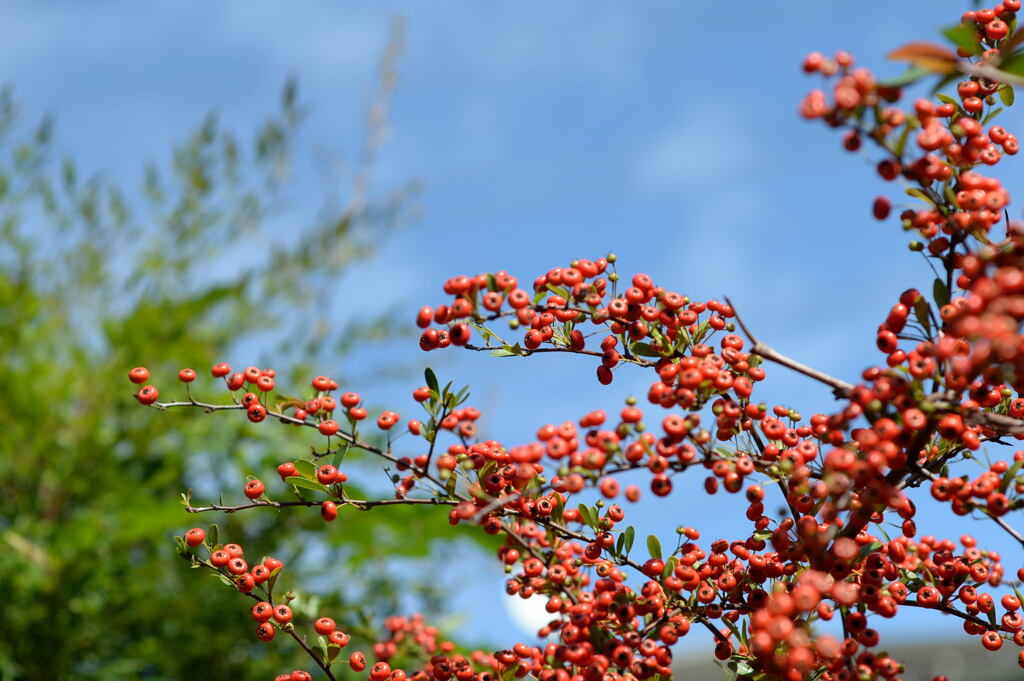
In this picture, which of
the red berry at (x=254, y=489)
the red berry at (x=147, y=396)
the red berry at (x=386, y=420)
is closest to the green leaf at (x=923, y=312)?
→ the red berry at (x=386, y=420)

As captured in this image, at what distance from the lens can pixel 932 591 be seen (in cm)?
230

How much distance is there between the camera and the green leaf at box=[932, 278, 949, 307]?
6.73 feet

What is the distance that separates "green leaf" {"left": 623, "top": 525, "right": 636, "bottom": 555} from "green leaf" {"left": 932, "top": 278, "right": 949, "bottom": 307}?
901mm

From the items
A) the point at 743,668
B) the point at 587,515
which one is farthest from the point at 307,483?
the point at 743,668

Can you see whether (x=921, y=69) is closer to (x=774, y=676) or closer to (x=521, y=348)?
(x=521, y=348)

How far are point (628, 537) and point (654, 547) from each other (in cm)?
11

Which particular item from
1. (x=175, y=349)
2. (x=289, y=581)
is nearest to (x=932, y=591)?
(x=289, y=581)

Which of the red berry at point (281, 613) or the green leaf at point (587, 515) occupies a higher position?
the green leaf at point (587, 515)

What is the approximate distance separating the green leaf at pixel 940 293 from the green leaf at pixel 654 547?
0.84 metres

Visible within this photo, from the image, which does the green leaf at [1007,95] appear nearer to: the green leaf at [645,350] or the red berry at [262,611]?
the green leaf at [645,350]

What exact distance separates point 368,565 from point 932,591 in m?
4.97

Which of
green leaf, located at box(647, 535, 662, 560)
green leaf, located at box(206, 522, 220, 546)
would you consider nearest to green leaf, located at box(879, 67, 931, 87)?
green leaf, located at box(647, 535, 662, 560)

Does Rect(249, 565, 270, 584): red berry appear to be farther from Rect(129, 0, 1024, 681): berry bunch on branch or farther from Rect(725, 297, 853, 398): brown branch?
Rect(725, 297, 853, 398): brown branch

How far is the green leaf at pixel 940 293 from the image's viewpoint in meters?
2.05
